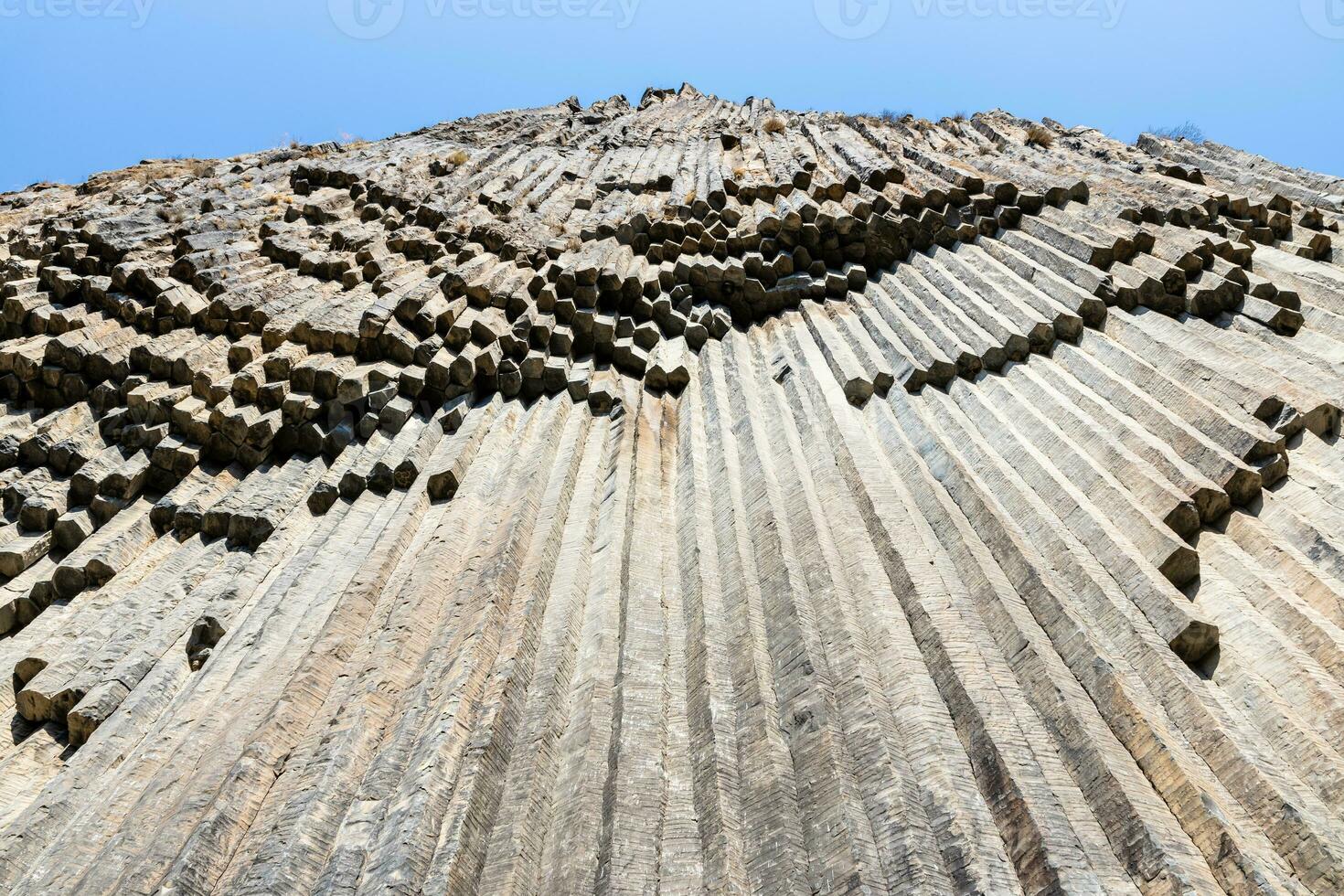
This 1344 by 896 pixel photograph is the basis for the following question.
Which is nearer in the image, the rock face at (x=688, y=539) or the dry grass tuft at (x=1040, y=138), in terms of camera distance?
the rock face at (x=688, y=539)

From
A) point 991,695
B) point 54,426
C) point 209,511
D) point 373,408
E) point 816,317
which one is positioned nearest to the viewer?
point 991,695

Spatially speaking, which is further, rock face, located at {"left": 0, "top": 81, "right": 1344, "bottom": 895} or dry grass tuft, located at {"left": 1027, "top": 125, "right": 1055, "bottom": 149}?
dry grass tuft, located at {"left": 1027, "top": 125, "right": 1055, "bottom": 149}

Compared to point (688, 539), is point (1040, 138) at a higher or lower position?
higher

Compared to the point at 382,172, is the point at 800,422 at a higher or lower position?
lower

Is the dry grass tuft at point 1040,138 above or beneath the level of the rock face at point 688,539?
above

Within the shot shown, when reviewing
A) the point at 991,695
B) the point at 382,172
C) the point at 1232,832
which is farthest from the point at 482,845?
the point at 382,172

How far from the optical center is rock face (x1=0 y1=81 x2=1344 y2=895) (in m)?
2.76

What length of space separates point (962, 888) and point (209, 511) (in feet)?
15.7

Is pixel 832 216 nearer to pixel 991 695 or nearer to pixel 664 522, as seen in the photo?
pixel 664 522

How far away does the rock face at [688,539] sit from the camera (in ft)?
9.05

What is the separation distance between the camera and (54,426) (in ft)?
21.0

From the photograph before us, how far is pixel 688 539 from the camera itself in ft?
15.0

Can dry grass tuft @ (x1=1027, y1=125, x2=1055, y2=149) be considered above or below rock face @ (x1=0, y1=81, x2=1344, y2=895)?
above

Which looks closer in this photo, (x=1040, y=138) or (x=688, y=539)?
(x=688, y=539)
